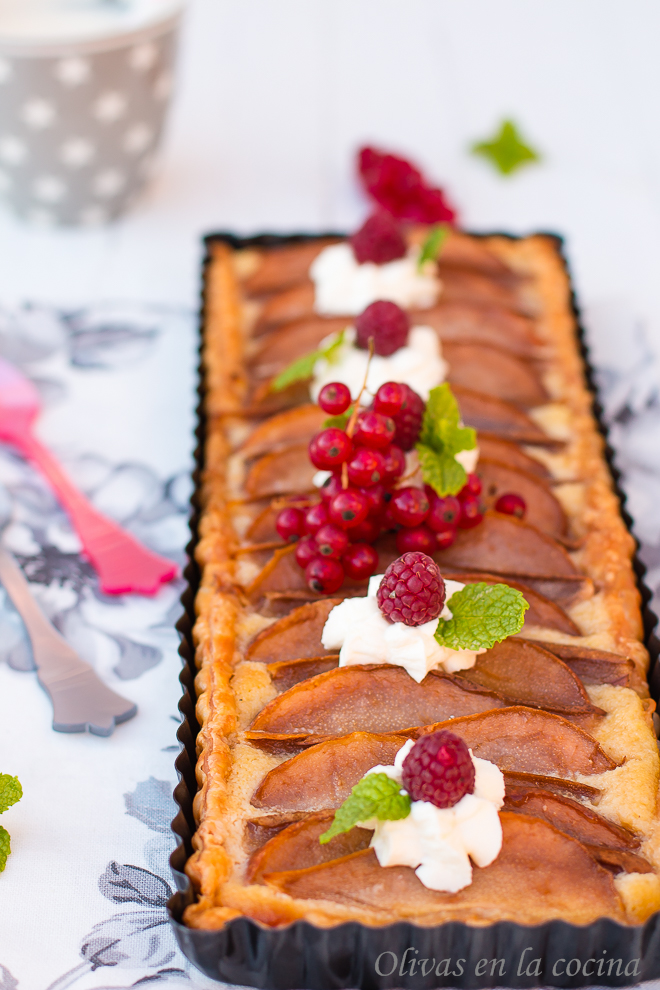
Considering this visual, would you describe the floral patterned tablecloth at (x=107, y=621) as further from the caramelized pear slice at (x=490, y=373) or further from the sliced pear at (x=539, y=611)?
the sliced pear at (x=539, y=611)

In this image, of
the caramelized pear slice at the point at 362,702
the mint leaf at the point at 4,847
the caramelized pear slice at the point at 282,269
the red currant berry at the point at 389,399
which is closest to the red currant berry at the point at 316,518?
the red currant berry at the point at 389,399

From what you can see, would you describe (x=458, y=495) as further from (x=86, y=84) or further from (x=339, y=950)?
(x=86, y=84)

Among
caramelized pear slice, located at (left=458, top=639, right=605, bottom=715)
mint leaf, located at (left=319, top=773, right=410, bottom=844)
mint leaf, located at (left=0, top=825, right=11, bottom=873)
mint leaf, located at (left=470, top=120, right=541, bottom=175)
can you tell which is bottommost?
mint leaf, located at (left=0, top=825, right=11, bottom=873)

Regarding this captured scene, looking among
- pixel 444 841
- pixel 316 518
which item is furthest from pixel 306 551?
pixel 444 841

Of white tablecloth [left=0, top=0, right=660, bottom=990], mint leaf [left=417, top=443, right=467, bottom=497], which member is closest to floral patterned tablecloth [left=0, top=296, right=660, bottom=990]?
white tablecloth [left=0, top=0, right=660, bottom=990]

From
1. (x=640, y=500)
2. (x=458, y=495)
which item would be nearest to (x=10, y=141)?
(x=458, y=495)

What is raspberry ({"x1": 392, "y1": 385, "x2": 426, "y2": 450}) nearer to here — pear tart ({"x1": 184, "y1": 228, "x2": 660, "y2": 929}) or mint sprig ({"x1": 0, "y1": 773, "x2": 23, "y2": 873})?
pear tart ({"x1": 184, "y1": 228, "x2": 660, "y2": 929})
